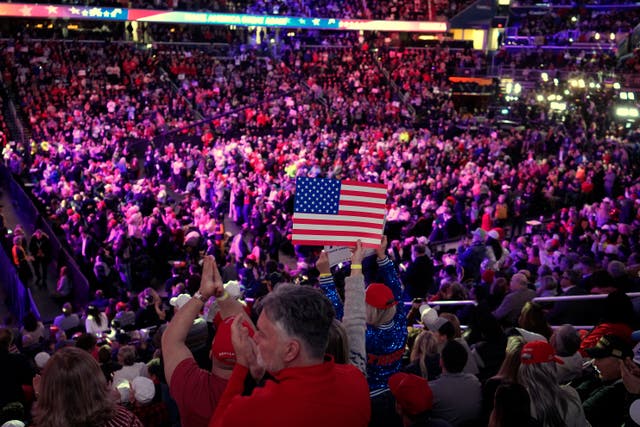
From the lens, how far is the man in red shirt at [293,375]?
235cm

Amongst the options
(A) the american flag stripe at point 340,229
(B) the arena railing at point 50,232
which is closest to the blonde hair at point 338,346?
(A) the american flag stripe at point 340,229

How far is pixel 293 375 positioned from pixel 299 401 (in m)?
0.10

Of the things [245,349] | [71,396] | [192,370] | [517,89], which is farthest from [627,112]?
[71,396]

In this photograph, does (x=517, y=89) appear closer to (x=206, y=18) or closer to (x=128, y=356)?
(x=206, y=18)

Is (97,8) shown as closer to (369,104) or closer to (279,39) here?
(279,39)

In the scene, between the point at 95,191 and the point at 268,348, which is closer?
the point at 268,348

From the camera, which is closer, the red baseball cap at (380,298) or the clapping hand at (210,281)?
the clapping hand at (210,281)

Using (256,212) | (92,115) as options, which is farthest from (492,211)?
(92,115)

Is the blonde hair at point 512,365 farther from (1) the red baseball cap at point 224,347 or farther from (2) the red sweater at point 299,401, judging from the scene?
(1) the red baseball cap at point 224,347

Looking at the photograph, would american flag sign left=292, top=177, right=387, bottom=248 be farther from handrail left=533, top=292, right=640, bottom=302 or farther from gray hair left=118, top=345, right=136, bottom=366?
handrail left=533, top=292, right=640, bottom=302

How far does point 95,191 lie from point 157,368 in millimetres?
12879

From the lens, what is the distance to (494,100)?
32.6 meters

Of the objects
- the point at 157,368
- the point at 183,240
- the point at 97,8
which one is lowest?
the point at 183,240

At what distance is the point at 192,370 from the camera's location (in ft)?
9.39
